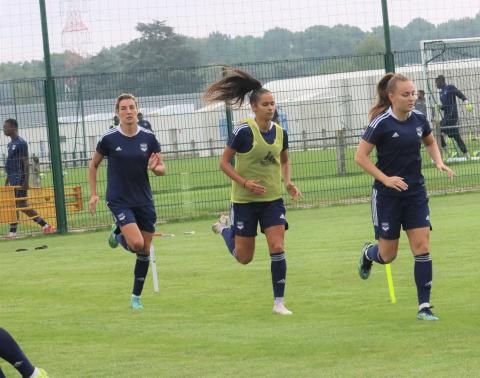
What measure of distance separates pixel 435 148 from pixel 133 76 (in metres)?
11.4

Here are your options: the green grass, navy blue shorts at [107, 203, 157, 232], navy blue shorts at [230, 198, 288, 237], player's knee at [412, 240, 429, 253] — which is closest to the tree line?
the green grass

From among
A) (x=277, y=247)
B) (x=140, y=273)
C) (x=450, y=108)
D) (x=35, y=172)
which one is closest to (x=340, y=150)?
(x=450, y=108)

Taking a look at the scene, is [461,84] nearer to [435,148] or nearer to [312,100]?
[312,100]

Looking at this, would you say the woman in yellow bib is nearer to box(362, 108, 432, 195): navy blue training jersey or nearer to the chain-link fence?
box(362, 108, 432, 195): navy blue training jersey

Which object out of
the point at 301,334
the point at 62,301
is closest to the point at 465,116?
the point at 62,301

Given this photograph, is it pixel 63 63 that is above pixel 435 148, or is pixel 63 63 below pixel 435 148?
above

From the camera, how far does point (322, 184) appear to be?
75.6ft

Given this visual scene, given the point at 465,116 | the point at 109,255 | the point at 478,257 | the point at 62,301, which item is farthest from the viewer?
the point at 465,116

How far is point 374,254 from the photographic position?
35.7 feet

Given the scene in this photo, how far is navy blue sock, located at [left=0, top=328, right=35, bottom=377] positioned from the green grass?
0.85 meters

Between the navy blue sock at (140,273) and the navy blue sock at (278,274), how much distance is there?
140cm

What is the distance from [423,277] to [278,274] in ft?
4.79

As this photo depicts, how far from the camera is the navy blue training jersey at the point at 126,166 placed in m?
11.5

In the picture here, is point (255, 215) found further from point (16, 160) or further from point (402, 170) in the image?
point (16, 160)
